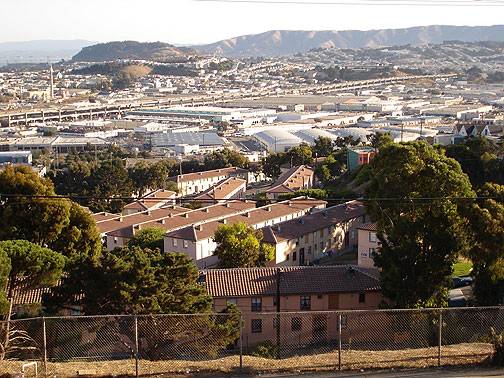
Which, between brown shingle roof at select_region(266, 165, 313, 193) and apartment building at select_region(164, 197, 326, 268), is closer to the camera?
apartment building at select_region(164, 197, 326, 268)

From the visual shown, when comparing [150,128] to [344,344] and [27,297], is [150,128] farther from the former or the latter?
[344,344]

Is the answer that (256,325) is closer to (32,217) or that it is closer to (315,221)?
(32,217)

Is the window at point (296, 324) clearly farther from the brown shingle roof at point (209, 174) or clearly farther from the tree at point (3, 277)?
the brown shingle roof at point (209, 174)

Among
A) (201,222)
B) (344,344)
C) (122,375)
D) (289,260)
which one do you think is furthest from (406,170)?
(201,222)

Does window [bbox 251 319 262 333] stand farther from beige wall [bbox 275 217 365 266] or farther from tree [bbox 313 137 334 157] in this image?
tree [bbox 313 137 334 157]

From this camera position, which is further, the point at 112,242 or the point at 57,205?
the point at 112,242

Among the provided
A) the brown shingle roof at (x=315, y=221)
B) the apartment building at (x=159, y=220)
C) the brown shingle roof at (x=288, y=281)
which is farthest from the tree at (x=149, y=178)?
the brown shingle roof at (x=288, y=281)

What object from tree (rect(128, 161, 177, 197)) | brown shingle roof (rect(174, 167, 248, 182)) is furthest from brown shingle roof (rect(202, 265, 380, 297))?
brown shingle roof (rect(174, 167, 248, 182))
